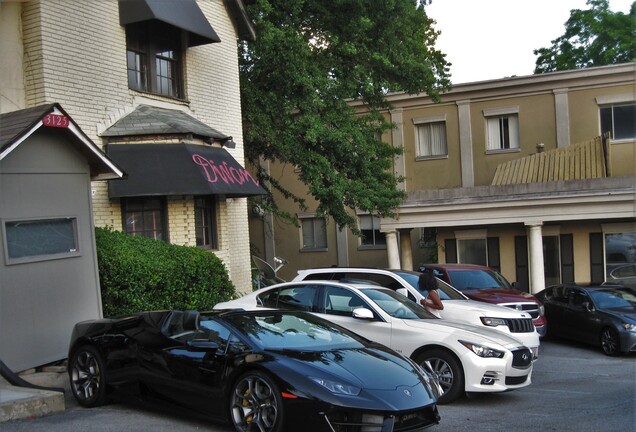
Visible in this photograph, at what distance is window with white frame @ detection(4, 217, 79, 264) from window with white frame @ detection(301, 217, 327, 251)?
20.4 metres

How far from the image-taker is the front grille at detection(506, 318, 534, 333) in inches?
454

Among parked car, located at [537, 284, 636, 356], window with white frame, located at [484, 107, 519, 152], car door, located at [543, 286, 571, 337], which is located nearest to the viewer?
parked car, located at [537, 284, 636, 356]

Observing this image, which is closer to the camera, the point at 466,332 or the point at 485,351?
the point at 485,351

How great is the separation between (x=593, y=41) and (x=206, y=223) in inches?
1303

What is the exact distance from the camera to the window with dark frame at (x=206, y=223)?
15742 millimetres

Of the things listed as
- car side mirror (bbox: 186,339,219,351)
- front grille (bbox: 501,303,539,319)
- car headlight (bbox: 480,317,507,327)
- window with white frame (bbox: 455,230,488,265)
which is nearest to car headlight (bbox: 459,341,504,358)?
car headlight (bbox: 480,317,507,327)

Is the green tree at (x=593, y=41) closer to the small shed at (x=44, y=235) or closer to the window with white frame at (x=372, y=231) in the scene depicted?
the window with white frame at (x=372, y=231)

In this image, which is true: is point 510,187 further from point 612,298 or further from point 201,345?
point 201,345

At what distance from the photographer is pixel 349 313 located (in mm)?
9828

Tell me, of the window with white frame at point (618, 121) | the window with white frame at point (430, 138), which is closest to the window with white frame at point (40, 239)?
the window with white frame at point (430, 138)

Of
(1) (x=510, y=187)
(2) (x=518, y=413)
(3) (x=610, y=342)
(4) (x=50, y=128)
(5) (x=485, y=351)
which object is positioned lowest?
(3) (x=610, y=342)

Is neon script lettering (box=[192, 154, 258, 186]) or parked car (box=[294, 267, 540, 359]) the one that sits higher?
neon script lettering (box=[192, 154, 258, 186])

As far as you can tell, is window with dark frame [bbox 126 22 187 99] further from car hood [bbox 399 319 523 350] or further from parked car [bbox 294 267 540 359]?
car hood [bbox 399 319 523 350]

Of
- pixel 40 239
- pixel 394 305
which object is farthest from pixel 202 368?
pixel 40 239
